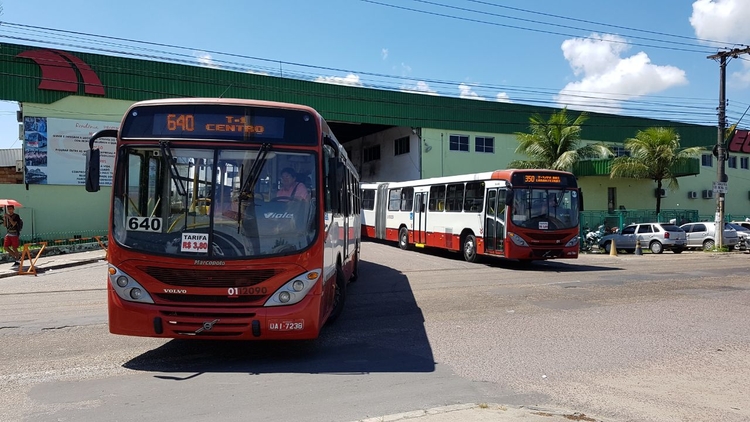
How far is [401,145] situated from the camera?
38844 millimetres

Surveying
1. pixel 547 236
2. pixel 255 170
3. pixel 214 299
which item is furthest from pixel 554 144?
pixel 214 299

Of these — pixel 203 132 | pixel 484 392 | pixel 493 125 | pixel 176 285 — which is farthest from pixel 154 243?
pixel 493 125

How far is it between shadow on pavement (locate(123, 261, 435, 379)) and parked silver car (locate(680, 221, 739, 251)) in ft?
77.3

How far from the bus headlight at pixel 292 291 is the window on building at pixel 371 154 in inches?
1409

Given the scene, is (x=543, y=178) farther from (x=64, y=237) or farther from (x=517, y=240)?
(x=64, y=237)

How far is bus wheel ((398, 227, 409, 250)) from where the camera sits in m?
24.7

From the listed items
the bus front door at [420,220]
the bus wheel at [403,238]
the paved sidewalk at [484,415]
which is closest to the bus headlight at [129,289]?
the paved sidewalk at [484,415]

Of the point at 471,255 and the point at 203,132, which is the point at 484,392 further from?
the point at 471,255

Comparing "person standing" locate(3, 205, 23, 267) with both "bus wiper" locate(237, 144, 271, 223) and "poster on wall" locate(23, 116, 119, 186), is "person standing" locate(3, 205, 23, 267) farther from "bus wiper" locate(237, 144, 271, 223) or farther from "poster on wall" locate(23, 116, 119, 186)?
"bus wiper" locate(237, 144, 271, 223)

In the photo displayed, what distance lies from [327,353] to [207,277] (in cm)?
186

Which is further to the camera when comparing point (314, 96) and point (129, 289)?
point (314, 96)

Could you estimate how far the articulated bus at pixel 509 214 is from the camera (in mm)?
17203

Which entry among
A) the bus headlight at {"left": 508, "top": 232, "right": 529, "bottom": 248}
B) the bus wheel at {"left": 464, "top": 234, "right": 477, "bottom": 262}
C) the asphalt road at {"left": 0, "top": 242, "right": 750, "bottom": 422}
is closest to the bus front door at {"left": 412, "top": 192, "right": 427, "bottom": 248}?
the bus wheel at {"left": 464, "top": 234, "right": 477, "bottom": 262}

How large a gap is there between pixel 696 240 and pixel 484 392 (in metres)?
27.0
